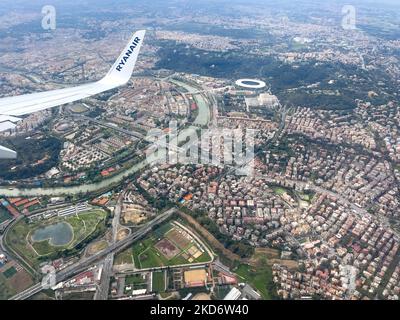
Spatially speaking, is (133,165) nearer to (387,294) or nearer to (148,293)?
(148,293)

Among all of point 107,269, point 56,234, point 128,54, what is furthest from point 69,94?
point 107,269

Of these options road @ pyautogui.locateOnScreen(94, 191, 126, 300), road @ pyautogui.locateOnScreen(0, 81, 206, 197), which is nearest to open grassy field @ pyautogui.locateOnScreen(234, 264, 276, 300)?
road @ pyautogui.locateOnScreen(94, 191, 126, 300)

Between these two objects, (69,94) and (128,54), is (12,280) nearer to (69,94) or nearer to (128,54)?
(69,94)

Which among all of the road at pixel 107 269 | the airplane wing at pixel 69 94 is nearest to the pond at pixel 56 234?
the road at pixel 107 269

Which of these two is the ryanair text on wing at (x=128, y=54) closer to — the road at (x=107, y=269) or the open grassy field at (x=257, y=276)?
the road at (x=107, y=269)

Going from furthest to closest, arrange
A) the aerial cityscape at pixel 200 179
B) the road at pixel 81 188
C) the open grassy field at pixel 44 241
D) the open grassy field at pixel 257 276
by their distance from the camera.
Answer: the road at pixel 81 188, the open grassy field at pixel 44 241, the aerial cityscape at pixel 200 179, the open grassy field at pixel 257 276

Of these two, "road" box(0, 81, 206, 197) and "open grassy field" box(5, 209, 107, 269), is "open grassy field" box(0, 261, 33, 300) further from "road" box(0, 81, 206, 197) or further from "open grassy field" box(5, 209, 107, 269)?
"road" box(0, 81, 206, 197)
